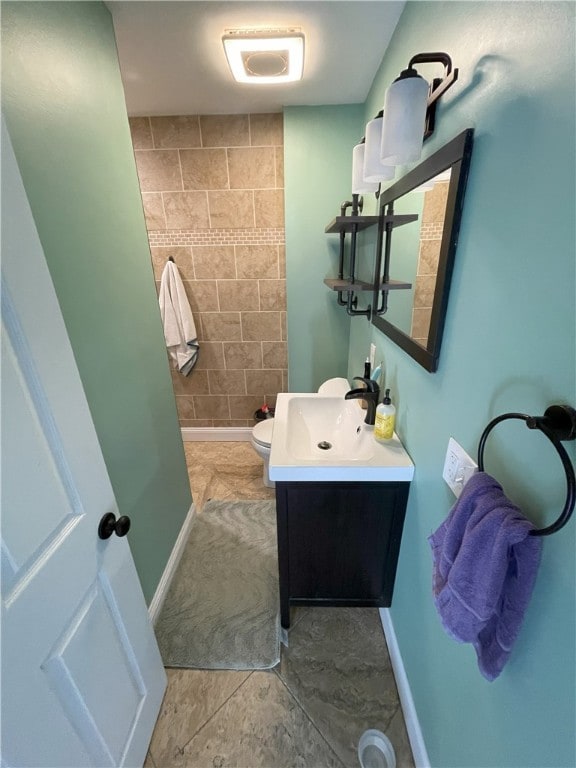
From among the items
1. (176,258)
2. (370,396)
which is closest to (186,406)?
(176,258)

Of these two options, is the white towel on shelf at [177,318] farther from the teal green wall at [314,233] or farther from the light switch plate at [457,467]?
the light switch plate at [457,467]

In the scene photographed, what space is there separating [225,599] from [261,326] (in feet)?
6.08

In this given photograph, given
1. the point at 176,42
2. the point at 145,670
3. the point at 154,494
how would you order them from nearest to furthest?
the point at 145,670
the point at 176,42
the point at 154,494

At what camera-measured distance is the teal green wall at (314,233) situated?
6.16 feet

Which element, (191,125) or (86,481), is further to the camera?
(191,125)

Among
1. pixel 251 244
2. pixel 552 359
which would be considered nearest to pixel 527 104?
pixel 552 359

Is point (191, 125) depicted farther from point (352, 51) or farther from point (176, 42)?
point (352, 51)

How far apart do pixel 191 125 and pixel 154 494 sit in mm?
2335

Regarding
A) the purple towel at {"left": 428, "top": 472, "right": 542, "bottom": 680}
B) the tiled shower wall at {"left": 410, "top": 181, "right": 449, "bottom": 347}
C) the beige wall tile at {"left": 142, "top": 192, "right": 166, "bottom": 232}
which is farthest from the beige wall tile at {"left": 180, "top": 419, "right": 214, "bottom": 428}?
the purple towel at {"left": 428, "top": 472, "right": 542, "bottom": 680}

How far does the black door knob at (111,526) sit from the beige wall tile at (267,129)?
2360 mm

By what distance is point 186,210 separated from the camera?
87.4 inches

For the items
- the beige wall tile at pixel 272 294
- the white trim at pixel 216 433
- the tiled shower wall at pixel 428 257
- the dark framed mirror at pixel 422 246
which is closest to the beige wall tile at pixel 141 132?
the beige wall tile at pixel 272 294

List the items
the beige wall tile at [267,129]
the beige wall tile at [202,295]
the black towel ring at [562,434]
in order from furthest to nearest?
the beige wall tile at [202,295]
the beige wall tile at [267,129]
the black towel ring at [562,434]

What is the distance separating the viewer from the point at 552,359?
482mm
